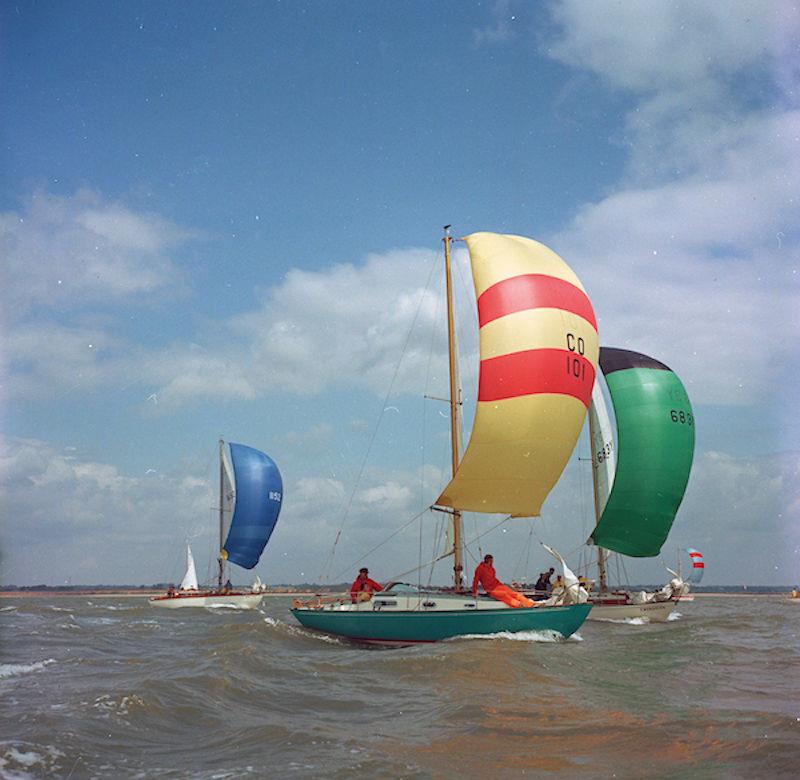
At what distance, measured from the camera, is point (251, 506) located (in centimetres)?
4531

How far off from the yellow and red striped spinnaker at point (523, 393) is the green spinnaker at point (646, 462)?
33.4ft

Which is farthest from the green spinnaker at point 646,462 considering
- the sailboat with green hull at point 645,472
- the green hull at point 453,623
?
the green hull at point 453,623

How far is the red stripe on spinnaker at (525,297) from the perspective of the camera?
61.5 feet

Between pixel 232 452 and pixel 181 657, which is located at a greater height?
pixel 232 452

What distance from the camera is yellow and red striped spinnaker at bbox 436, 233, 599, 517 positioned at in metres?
18.1

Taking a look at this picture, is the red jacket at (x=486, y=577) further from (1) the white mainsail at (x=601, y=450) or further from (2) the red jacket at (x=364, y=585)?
(1) the white mainsail at (x=601, y=450)

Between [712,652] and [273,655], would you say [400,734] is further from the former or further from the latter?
[712,652]

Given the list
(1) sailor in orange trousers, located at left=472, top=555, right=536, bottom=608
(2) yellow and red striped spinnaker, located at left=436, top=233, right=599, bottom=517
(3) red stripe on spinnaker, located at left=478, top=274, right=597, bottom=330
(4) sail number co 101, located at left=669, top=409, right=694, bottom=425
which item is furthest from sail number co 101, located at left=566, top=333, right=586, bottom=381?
(4) sail number co 101, located at left=669, top=409, right=694, bottom=425

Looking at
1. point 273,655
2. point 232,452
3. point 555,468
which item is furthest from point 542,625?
point 232,452

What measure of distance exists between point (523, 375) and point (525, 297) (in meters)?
2.02

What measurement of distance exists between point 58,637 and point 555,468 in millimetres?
13387

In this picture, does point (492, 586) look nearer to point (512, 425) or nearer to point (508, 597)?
point (508, 597)

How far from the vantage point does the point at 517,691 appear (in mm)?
10672

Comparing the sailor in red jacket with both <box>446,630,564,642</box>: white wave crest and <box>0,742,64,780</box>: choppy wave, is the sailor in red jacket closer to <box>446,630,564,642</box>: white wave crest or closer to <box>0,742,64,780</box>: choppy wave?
<box>446,630,564,642</box>: white wave crest
